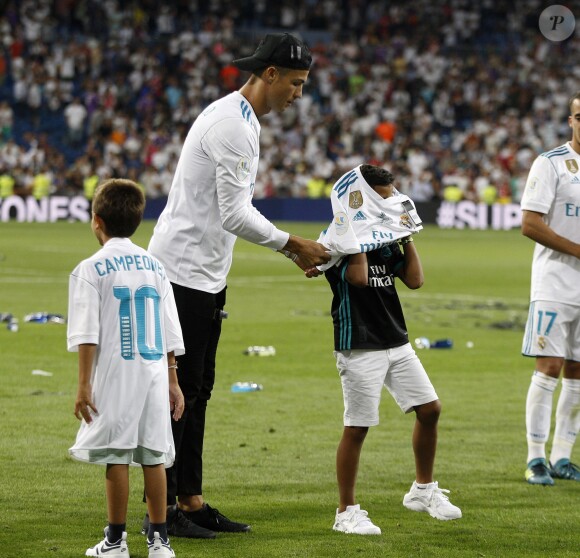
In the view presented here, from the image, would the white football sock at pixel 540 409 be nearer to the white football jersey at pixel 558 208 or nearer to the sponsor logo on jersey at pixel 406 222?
the white football jersey at pixel 558 208

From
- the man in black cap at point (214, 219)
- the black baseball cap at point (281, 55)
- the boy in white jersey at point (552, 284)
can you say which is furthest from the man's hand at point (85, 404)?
the boy in white jersey at point (552, 284)

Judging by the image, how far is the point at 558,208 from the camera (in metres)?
7.77

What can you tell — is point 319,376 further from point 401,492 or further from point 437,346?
point 401,492

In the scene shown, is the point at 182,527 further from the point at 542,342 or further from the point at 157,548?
the point at 542,342

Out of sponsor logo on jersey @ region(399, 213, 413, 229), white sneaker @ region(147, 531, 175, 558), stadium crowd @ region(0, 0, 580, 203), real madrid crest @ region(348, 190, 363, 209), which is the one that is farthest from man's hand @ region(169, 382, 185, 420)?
stadium crowd @ region(0, 0, 580, 203)

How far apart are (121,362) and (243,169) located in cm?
117

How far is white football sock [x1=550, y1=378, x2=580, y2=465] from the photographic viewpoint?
7.85 metres

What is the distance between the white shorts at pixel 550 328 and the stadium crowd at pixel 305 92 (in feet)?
94.7

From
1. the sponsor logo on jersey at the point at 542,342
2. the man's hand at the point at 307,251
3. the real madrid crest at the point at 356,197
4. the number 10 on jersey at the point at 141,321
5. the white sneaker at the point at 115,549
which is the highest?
the real madrid crest at the point at 356,197

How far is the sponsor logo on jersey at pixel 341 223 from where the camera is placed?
20.5ft

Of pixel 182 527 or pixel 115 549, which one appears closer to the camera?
pixel 115 549

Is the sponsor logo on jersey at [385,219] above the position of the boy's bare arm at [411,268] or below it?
above

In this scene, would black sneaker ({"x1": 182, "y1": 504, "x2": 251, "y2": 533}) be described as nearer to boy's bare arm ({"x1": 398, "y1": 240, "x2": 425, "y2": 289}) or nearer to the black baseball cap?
boy's bare arm ({"x1": 398, "y1": 240, "x2": 425, "y2": 289})

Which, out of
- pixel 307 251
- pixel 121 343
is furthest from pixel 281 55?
pixel 121 343
